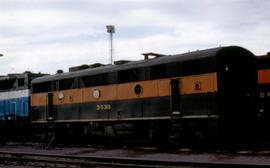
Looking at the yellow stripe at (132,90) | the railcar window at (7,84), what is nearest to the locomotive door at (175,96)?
the yellow stripe at (132,90)

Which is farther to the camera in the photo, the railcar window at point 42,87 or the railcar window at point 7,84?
the railcar window at point 7,84

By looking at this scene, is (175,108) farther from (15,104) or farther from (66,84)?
(15,104)

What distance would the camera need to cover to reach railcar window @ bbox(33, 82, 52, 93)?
25062 mm

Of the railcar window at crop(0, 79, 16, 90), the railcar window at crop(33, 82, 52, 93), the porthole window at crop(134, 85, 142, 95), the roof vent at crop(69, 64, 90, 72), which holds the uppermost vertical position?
the roof vent at crop(69, 64, 90, 72)

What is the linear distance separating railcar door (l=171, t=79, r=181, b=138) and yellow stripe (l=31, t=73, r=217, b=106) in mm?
206

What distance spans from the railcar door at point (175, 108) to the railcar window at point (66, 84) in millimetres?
7265

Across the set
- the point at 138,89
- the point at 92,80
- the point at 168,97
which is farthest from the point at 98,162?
the point at 92,80

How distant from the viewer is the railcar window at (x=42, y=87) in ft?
82.2

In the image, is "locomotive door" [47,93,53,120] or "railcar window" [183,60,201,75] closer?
"railcar window" [183,60,201,75]

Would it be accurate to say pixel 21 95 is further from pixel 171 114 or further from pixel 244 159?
pixel 244 159

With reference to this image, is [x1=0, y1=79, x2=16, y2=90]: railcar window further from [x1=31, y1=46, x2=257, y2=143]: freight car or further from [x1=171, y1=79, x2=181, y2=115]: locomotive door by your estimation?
[x1=171, y1=79, x2=181, y2=115]: locomotive door

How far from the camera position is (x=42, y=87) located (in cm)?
2562

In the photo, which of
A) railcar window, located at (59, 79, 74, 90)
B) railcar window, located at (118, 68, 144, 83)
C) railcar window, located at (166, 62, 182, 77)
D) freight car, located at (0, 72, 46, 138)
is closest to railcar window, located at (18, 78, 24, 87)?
freight car, located at (0, 72, 46, 138)

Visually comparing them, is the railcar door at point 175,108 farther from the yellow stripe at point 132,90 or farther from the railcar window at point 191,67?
the railcar window at point 191,67
